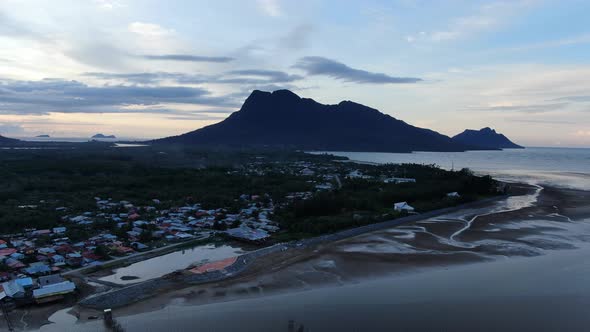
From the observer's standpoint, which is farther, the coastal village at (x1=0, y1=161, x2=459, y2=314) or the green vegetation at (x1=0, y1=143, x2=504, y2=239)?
the green vegetation at (x1=0, y1=143, x2=504, y2=239)

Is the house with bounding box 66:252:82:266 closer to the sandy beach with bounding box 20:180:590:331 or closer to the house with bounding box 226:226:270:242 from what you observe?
the sandy beach with bounding box 20:180:590:331

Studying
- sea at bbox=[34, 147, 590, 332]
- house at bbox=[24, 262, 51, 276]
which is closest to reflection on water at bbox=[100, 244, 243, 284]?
house at bbox=[24, 262, 51, 276]

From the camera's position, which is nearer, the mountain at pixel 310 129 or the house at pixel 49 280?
the house at pixel 49 280

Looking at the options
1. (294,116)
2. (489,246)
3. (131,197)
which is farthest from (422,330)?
(294,116)

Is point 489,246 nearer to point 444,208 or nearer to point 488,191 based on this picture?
point 444,208

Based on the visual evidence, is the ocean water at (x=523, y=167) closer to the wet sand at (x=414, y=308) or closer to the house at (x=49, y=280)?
the wet sand at (x=414, y=308)

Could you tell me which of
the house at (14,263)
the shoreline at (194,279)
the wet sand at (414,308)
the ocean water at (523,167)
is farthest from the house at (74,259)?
the ocean water at (523,167)

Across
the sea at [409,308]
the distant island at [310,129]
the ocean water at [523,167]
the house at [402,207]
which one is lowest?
the sea at [409,308]

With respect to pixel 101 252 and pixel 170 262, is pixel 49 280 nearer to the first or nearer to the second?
pixel 101 252
